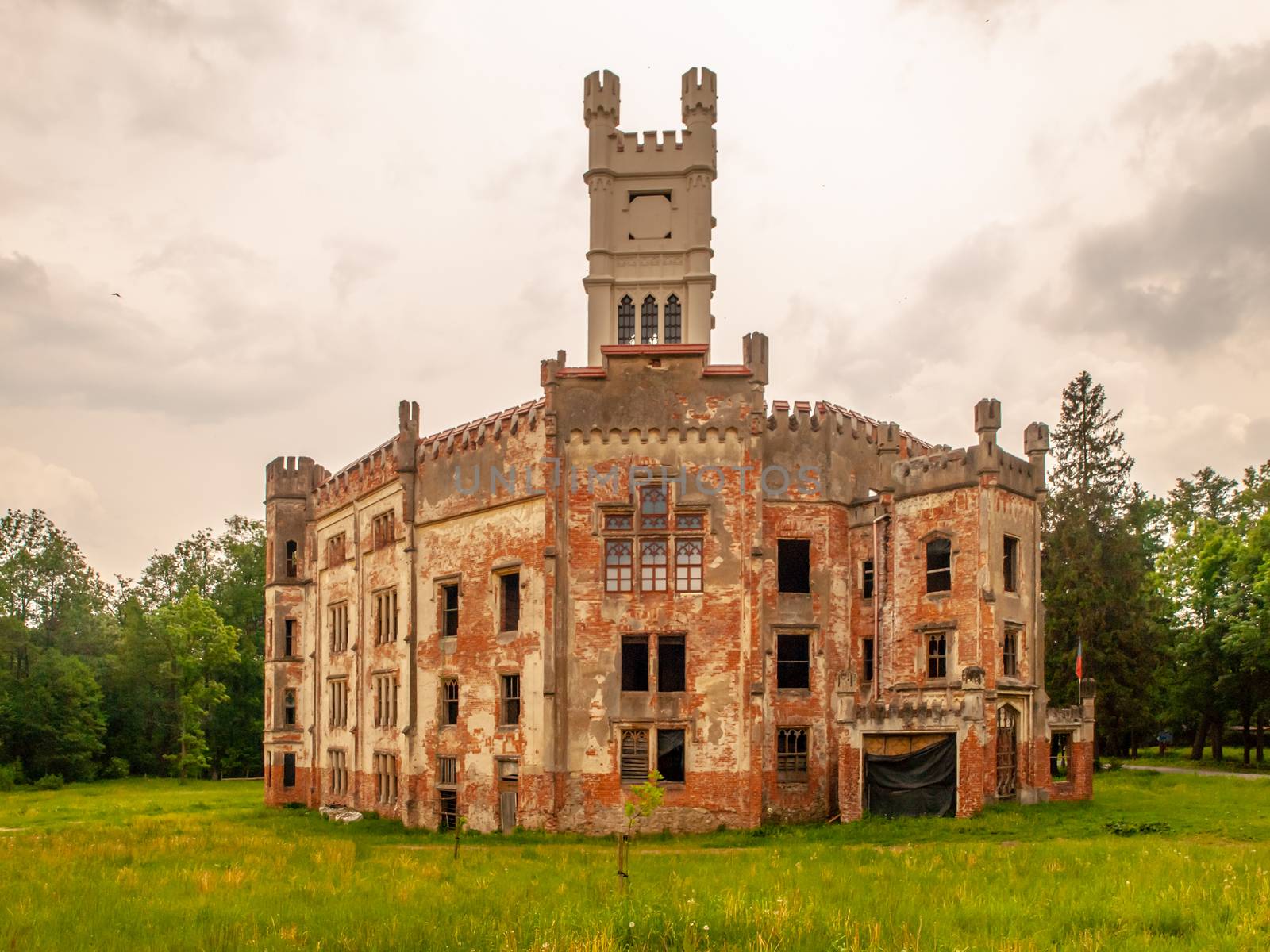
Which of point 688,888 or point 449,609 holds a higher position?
point 449,609

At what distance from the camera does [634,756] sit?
35.3 m

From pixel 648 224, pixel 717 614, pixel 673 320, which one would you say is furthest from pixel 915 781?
pixel 648 224

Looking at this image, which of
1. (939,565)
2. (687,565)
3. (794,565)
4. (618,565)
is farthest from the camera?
(794,565)

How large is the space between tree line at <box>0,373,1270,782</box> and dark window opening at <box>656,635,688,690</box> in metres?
21.6

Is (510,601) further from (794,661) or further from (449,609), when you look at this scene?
(794,661)

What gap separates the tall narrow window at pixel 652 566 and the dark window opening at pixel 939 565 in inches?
312

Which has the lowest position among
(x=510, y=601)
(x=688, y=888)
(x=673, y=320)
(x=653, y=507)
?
(x=688, y=888)

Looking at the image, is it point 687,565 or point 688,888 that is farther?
point 687,565

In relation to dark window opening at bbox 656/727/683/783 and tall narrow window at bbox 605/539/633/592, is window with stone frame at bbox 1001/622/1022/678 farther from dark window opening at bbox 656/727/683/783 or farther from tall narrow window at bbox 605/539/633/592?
tall narrow window at bbox 605/539/633/592

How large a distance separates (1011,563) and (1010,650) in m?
2.60

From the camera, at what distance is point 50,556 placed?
87500 millimetres

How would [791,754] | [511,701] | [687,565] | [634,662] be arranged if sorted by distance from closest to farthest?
[687,565] → [634,662] → [791,754] → [511,701]

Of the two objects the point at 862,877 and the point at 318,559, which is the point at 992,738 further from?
the point at 318,559

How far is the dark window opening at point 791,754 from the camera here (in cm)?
3681
